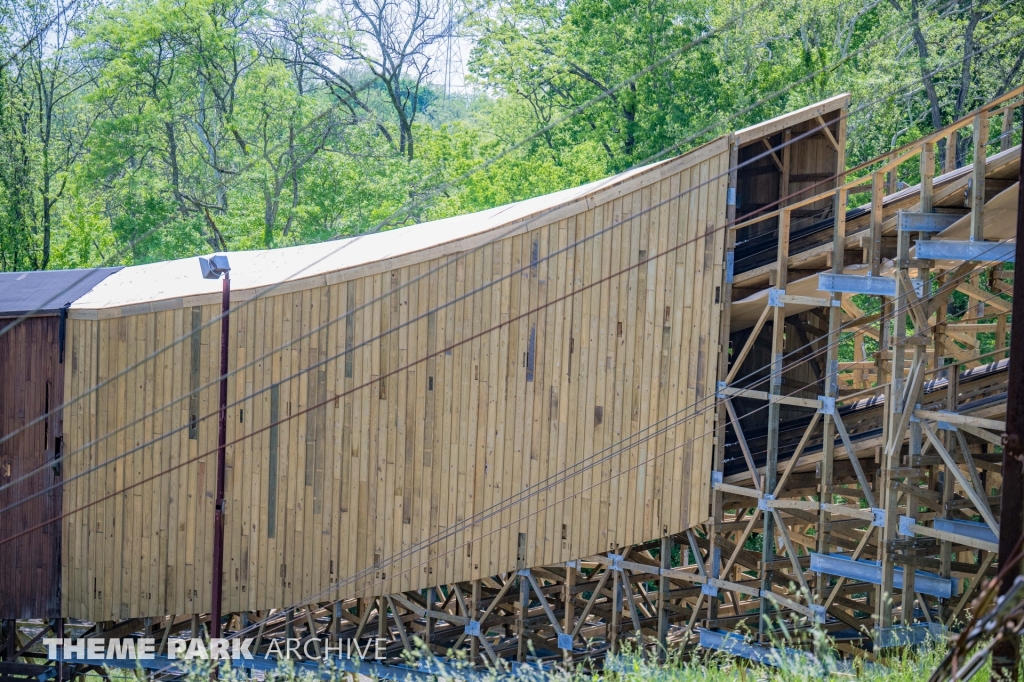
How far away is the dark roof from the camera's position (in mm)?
13430

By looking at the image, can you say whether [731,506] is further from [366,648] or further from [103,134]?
[103,134]

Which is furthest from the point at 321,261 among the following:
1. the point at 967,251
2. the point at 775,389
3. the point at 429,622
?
the point at 967,251

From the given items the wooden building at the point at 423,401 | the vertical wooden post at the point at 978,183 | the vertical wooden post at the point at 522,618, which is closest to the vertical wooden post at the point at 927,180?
the vertical wooden post at the point at 978,183

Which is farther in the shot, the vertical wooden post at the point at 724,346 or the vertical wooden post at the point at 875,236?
the vertical wooden post at the point at 724,346

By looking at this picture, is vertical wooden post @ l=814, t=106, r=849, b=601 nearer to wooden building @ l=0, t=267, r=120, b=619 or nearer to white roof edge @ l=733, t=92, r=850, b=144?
white roof edge @ l=733, t=92, r=850, b=144

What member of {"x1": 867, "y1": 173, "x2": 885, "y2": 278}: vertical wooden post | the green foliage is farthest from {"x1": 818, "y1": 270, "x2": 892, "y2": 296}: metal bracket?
the green foliage

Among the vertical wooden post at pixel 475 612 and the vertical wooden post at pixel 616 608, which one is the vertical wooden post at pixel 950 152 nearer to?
the vertical wooden post at pixel 616 608

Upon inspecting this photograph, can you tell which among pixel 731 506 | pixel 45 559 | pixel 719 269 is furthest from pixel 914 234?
pixel 45 559

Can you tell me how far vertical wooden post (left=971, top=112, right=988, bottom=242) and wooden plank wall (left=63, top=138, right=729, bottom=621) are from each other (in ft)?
9.34

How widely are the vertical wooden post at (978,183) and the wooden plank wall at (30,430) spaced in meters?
10.9

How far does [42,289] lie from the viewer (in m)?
14.2

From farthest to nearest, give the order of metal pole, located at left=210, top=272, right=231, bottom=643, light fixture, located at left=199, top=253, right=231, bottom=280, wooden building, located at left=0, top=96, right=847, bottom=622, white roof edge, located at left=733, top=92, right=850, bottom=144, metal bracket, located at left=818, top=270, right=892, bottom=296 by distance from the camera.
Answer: metal pole, located at left=210, top=272, right=231, bottom=643
wooden building, located at left=0, top=96, right=847, bottom=622
white roof edge, located at left=733, top=92, right=850, bottom=144
light fixture, located at left=199, top=253, right=231, bottom=280
metal bracket, located at left=818, top=270, right=892, bottom=296

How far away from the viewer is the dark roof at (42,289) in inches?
529

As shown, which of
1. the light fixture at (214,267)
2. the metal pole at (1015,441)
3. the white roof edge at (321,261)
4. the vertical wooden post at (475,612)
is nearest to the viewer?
the metal pole at (1015,441)
